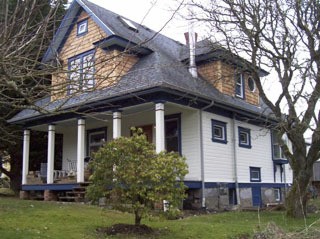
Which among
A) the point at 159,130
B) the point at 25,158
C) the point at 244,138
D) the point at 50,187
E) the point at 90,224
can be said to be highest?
the point at 244,138

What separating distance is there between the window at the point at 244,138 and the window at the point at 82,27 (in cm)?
824

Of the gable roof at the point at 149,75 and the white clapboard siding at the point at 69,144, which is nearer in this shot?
the gable roof at the point at 149,75

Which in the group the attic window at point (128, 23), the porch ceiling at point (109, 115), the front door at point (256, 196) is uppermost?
the attic window at point (128, 23)

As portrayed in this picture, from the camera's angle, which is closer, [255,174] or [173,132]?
[173,132]

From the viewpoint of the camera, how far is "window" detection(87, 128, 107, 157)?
2058 cm

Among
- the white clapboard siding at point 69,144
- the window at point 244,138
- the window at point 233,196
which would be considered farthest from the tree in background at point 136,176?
the white clapboard siding at point 69,144

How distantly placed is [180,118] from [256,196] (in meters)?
5.74

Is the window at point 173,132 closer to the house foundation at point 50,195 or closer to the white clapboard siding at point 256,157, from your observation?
the white clapboard siding at point 256,157

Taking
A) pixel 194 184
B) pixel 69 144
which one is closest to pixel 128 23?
pixel 69 144

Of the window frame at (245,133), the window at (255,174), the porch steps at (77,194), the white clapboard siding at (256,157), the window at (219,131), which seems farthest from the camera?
the window at (255,174)

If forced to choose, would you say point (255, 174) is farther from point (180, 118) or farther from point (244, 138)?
point (180, 118)

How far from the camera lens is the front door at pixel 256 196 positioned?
19750mm

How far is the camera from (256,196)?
20.0m

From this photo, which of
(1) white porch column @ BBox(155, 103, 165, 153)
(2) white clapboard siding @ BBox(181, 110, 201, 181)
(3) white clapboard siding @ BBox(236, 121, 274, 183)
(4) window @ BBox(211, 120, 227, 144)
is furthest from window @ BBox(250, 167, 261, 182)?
(1) white porch column @ BBox(155, 103, 165, 153)
